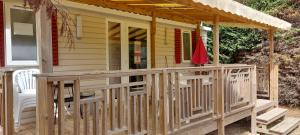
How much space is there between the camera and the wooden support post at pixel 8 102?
12.8 ft

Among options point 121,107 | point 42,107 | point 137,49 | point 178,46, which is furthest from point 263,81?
point 42,107

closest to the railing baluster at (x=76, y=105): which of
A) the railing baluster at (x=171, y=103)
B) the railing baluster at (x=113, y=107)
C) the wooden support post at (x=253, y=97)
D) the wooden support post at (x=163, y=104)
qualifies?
the railing baluster at (x=113, y=107)

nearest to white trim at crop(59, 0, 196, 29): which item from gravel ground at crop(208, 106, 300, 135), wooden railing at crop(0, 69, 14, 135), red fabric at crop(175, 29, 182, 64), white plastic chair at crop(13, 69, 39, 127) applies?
red fabric at crop(175, 29, 182, 64)

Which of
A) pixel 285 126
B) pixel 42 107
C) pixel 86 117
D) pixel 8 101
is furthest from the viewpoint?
pixel 285 126

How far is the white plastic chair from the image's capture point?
16.7 feet

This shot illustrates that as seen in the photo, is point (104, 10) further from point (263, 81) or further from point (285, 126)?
point (263, 81)

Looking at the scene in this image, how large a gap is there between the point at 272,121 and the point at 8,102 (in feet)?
19.3

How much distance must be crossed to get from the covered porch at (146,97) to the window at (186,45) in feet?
10.8

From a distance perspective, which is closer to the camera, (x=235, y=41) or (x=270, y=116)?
(x=270, y=116)

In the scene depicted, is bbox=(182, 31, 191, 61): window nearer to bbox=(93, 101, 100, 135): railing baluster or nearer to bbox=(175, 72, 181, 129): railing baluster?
bbox=(175, 72, 181, 129): railing baluster

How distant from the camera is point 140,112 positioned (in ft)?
13.5

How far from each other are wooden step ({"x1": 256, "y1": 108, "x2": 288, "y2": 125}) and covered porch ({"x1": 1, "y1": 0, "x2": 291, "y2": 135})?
17cm

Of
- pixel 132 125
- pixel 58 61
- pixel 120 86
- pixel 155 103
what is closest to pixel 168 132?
pixel 155 103

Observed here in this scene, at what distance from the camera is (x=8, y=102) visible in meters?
3.95
